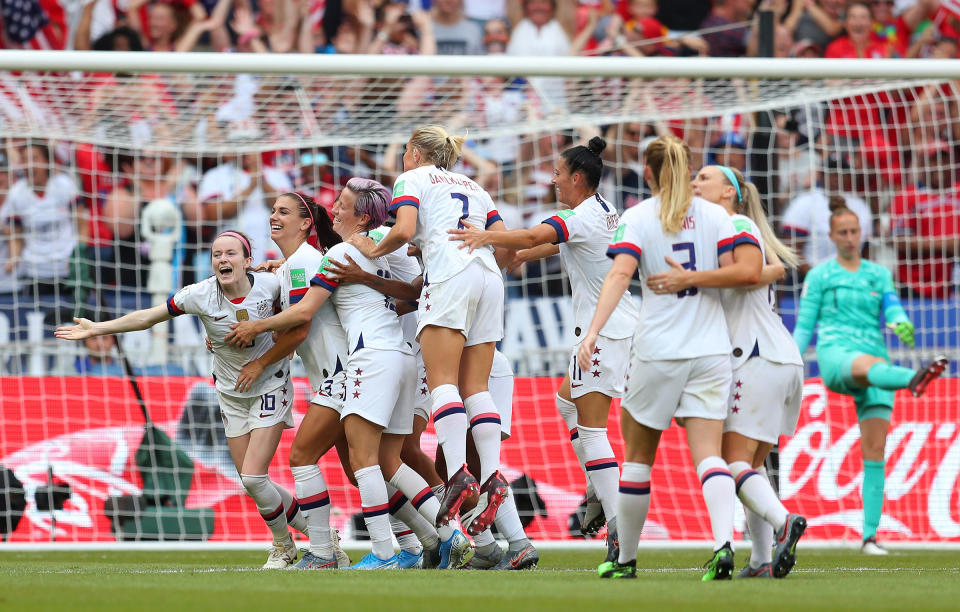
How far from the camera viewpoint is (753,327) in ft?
19.0

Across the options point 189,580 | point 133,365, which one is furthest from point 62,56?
point 189,580

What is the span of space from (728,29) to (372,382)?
10.6 m

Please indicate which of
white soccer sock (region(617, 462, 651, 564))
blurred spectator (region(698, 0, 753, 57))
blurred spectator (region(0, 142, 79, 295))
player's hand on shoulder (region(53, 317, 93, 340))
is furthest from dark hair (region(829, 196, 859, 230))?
blurred spectator (region(698, 0, 753, 57))

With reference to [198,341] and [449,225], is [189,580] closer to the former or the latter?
[449,225]

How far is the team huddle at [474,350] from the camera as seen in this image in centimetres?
552

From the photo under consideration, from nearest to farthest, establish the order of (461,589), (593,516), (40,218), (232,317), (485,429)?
1. (461,589)
2. (485,429)
3. (593,516)
4. (232,317)
5. (40,218)

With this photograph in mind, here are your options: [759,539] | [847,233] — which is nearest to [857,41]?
[847,233]

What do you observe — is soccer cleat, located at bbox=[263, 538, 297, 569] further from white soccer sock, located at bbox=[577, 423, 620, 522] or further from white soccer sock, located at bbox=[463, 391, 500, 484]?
white soccer sock, located at bbox=[577, 423, 620, 522]

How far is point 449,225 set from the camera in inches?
262

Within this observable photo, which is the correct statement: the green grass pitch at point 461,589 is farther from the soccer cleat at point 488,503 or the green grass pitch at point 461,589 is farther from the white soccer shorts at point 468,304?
the white soccer shorts at point 468,304

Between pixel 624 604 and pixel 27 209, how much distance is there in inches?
382

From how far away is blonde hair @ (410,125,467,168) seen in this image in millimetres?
6906

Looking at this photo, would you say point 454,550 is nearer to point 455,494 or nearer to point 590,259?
point 455,494

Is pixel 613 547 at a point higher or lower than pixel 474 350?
lower
